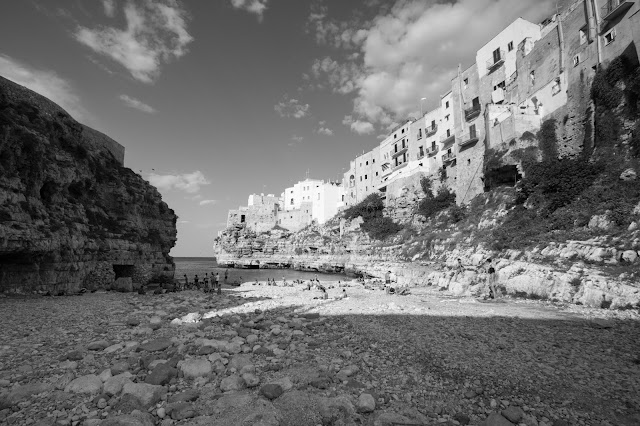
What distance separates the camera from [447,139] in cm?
4569

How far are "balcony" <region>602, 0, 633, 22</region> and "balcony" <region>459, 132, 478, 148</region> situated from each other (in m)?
16.1

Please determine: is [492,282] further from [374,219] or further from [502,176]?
[374,219]

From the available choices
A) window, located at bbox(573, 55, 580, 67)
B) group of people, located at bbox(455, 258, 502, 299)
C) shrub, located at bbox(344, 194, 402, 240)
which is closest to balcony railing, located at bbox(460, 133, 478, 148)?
window, located at bbox(573, 55, 580, 67)

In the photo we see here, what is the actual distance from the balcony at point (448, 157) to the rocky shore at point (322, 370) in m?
36.7

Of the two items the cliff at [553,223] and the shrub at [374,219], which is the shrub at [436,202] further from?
the shrub at [374,219]

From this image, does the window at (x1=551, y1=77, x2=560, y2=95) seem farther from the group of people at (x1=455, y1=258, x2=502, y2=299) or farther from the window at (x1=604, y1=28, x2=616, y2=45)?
the group of people at (x1=455, y1=258, x2=502, y2=299)

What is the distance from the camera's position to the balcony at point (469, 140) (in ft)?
125

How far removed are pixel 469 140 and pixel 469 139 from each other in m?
0.16

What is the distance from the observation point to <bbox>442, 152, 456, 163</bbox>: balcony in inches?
1742

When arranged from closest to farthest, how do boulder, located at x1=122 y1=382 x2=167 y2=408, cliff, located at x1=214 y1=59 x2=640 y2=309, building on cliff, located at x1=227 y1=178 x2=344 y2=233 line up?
boulder, located at x1=122 y1=382 x2=167 y2=408 < cliff, located at x1=214 y1=59 x2=640 y2=309 < building on cliff, located at x1=227 y1=178 x2=344 y2=233

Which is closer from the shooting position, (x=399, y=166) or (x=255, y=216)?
(x=399, y=166)

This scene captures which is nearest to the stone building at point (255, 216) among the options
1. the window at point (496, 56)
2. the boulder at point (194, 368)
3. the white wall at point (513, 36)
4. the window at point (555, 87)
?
the window at point (496, 56)

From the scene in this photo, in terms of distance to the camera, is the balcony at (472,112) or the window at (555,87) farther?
the balcony at (472,112)

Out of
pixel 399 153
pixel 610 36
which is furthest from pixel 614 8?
pixel 399 153
